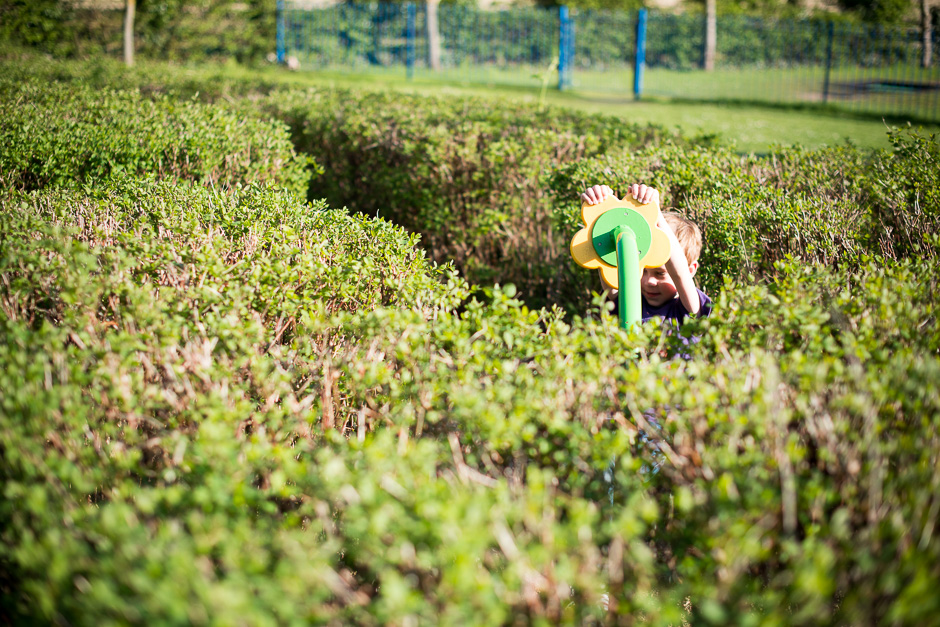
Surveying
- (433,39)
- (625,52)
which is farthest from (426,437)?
(625,52)

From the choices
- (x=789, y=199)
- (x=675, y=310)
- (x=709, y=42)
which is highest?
(x=709, y=42)

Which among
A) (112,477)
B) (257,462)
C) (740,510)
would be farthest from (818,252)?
(112,477)

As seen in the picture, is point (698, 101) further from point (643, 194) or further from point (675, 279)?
point (643, 194)

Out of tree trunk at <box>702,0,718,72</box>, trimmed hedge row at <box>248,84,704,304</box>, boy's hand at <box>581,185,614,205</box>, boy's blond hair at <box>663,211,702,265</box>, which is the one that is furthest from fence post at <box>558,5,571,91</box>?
boy's hand at <box>581,185,614,205</box>

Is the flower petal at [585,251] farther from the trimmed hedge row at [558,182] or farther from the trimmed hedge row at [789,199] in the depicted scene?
the trimmed hedge row at [558,182]

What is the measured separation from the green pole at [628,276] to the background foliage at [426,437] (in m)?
0.25

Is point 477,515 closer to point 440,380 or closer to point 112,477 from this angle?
point 440,380

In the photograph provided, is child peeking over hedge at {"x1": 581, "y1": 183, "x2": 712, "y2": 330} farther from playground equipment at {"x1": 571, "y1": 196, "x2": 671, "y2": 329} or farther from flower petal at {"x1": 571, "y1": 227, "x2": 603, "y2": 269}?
flower petal at {"x1": 571, "y1": 227, "x2": 603, "y2": 269}

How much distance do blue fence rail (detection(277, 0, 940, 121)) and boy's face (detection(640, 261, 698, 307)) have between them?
14.9 metres

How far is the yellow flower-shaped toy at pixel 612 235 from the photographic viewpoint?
2699mm

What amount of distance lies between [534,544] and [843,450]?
0.84m

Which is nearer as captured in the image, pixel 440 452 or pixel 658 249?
pixel 440 452

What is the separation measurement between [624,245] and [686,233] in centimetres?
86

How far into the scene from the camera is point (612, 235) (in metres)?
2.74
